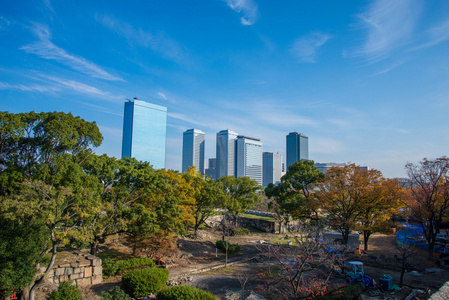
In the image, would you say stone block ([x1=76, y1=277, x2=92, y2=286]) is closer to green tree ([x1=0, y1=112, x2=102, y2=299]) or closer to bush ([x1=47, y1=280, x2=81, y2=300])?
green tree ([x1=0, y1=112, x2=102, y2=299])

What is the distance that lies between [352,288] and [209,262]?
11.1 metres

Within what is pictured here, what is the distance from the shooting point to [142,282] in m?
12.8

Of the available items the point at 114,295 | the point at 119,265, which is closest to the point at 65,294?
the point at 114,295

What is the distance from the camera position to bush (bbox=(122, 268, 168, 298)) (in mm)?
12695

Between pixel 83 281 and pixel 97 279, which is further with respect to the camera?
pixel 97 279

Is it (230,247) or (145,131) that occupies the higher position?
(145,131)

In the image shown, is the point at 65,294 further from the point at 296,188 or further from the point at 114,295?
the point at 296,188

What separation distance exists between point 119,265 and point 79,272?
2411mm

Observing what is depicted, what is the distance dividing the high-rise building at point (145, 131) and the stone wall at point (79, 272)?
160 m

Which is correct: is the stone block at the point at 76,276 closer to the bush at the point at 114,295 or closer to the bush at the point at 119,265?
the bush at the point at 119,265

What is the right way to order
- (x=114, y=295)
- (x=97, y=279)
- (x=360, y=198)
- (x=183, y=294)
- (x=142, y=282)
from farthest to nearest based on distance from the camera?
(x=360, y=198) → (x=97, y=279) → (x=142, y=282) → (x=183, y=294) → (x=114, y=295)

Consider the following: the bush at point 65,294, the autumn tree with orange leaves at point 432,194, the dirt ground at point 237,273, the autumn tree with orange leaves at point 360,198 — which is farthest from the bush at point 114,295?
the autumn tree with orange leaves at point 432,194

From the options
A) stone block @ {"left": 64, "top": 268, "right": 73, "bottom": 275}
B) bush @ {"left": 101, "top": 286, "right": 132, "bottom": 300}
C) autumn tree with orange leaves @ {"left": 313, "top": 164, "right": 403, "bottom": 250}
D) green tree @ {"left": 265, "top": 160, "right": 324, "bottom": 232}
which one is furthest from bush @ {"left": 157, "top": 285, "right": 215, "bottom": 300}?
green tree @ {"left": 265, "top": 160, "right": 324, "bottom": 232}

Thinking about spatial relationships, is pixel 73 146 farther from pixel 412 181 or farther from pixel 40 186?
pixel 412 181
